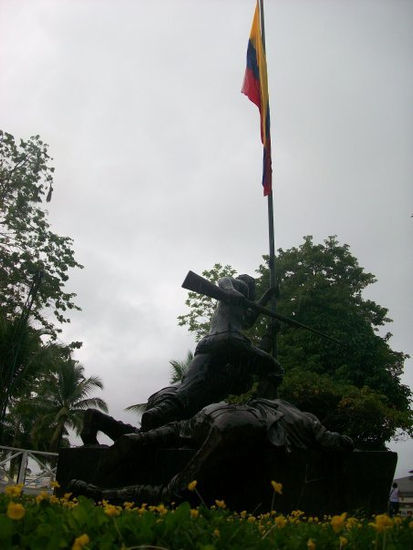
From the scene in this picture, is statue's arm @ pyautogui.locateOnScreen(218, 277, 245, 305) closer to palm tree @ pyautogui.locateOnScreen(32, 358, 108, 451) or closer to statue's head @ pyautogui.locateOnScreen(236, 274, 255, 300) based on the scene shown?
statue's head @ pyautogui.locateOnScreen(236, 274, 255, 300)

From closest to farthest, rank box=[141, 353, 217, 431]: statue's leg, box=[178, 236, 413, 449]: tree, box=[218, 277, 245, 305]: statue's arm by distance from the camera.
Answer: box=[141, 353, 217, 431]: statue's leg
box=[218, 277, 245, 305]: statue's arm
box=[178, 236, 413, 449]: tree

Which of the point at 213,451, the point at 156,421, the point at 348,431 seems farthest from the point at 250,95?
the point at 348,431

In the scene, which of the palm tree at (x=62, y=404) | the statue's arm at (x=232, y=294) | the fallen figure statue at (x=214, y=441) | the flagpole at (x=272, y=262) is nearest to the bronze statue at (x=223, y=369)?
the statue's arm at (x=232, y=294)

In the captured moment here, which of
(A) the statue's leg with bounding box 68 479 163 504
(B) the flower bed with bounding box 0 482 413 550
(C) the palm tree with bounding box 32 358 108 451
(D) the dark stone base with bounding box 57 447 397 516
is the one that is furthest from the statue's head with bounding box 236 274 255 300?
(C) the palm tree with bounding box 32 358 108 451

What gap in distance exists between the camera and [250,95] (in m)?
7.47

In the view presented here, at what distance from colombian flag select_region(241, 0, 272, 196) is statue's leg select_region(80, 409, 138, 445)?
11.6ft

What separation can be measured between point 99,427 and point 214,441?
1.48 meters

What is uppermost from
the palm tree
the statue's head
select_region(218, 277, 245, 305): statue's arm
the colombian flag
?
the colombian flag

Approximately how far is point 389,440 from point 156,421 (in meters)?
15.3

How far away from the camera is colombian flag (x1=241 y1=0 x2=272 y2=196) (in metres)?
6.55

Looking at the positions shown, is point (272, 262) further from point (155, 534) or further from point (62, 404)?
point (62, 404)

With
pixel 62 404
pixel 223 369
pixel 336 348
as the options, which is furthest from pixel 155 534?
pixel 62 404

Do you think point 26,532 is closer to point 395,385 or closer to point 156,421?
point 156,421

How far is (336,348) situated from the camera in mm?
18469
